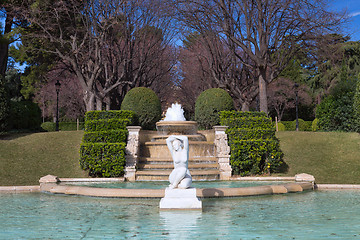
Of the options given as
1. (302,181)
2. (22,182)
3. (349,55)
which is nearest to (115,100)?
(22,182)

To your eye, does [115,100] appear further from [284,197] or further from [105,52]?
[284,197]

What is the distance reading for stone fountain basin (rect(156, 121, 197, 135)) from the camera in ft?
62.7

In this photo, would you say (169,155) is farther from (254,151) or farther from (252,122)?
(252,122)

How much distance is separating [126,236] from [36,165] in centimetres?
1137

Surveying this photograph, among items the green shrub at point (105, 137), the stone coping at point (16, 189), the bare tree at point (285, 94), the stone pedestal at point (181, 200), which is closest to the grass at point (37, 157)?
the green shrub at point (105, 137)

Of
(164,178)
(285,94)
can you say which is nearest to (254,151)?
(164,178)

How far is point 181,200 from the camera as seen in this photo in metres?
8.02

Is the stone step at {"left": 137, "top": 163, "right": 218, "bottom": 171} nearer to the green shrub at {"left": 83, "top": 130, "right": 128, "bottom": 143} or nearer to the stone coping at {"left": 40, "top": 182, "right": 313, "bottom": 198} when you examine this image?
the green shrub at {"left": 83, "top": 130, "right": 128, "bottom": 143}

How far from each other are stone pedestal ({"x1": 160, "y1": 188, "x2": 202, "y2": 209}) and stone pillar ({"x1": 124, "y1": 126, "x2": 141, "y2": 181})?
22.5 feet

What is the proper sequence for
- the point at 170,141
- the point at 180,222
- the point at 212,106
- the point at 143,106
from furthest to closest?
the point at 143,106 < the point at 212,106 < the point at 170,141 < the point at 180,222

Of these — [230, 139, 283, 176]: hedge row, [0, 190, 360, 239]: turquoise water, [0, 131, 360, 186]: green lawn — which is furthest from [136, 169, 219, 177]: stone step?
[0, 190, 360, 239]: turquoise water

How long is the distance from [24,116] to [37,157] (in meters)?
7.20

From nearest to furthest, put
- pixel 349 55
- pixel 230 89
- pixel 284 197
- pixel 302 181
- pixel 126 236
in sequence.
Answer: pixel 126 236, pixel 284 197, pixel 302 181, pixel 230 89, pixel 349 55

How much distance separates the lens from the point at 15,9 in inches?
941
